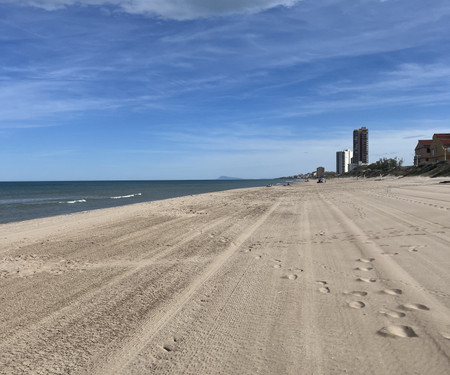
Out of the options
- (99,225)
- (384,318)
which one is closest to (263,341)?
(384,318)

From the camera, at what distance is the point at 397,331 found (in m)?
2.92

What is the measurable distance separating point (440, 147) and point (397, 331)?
72.3 metres

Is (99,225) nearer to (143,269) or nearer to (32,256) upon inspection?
(32,256)

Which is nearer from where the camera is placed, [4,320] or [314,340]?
[314,340]

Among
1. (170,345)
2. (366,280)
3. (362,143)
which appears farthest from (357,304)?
(362,143)

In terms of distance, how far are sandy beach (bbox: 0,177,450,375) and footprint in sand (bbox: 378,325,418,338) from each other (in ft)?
0.06

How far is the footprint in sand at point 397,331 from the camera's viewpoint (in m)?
2.86

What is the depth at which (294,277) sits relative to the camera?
4742mm

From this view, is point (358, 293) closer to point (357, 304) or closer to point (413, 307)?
point (357, 304)

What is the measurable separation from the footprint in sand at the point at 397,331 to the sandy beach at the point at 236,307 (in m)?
0.02

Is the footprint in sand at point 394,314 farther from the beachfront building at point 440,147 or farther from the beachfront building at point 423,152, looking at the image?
the beachfront building at point 423,152

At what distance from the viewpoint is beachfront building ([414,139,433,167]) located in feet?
232

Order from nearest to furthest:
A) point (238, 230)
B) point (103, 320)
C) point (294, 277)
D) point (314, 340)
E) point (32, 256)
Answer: point (314, 340) < point (103, 320) < point (294, 277) < point (32, 256) < point (238, 230)

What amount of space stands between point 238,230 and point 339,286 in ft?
18.3
